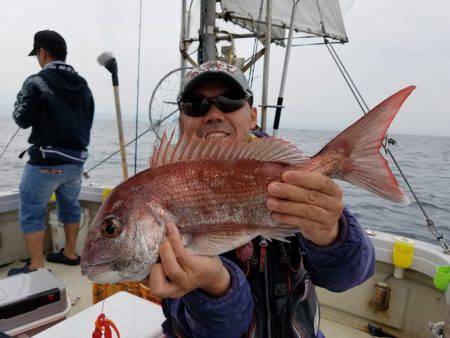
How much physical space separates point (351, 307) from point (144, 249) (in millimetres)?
3447

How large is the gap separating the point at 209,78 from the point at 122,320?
1717 mm

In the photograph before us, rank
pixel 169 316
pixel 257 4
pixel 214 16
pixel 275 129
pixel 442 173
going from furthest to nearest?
pixel 442 173
pixel 257 4
pixel 214 16
pixel 275 129
pixel 169 316

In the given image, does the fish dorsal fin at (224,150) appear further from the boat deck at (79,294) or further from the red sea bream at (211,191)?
the boat deck at (79,294)

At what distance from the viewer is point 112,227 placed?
1.27m

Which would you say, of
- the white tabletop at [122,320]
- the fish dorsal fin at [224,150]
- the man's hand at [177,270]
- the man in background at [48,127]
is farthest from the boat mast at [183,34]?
the man's hand at [177,270]

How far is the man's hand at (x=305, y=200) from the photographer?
1.31 metres

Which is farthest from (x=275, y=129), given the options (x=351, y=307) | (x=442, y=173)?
(x=442, y=173)

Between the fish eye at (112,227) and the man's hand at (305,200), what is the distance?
1.88ft

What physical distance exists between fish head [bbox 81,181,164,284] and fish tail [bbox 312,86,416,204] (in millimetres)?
718

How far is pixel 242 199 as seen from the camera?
1397 millimetres

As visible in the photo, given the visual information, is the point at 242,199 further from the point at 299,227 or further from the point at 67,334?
the point at 67,334

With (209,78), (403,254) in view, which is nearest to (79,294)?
(209,78)

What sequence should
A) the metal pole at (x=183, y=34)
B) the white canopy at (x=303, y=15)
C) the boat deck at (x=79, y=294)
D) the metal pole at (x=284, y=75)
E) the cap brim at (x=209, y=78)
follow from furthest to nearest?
the white canopy at (x=303, y=15)
the metal pole at (x=183, y=34)
the boat deck at (x=79, y=294)
the metal pole at (x=284, y=75)
the cap brim at (x=209, y=78)

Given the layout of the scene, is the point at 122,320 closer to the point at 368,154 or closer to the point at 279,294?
the point at 279,294
